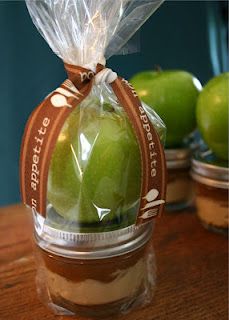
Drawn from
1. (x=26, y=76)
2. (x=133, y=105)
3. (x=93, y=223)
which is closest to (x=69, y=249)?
(x=93, y=223)

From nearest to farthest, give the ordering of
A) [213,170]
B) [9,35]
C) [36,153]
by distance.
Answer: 1. [36,153]
2. [213,170]
3. [9,35]

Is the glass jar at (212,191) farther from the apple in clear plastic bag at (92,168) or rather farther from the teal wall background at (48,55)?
the teal wall background at (48,55)

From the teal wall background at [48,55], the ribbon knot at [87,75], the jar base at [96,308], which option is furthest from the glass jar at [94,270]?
the teal wall background at [48,55]

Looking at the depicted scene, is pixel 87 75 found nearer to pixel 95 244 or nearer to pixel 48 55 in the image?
pixel 95 244

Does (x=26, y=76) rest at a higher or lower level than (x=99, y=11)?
lower

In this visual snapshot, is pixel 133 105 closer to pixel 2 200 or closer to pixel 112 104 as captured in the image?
pixel 112 104
